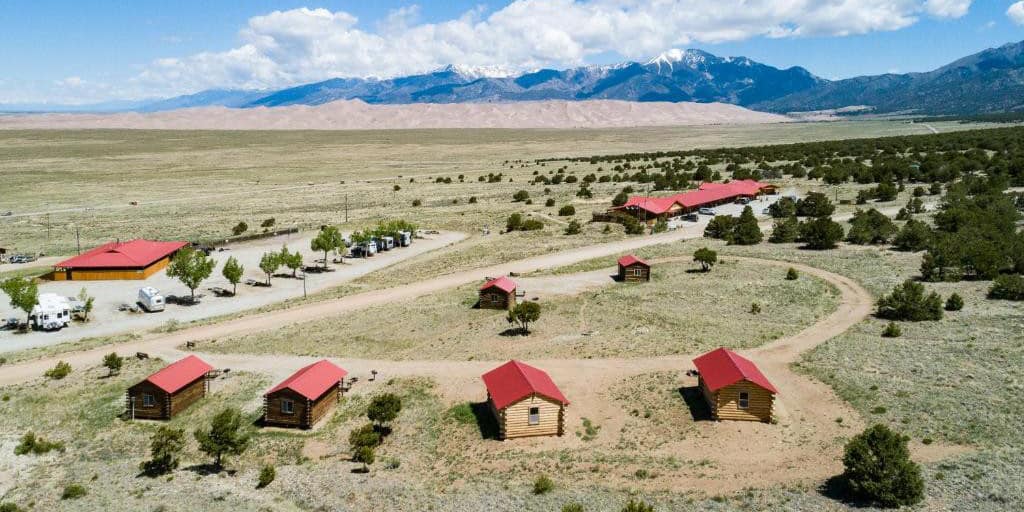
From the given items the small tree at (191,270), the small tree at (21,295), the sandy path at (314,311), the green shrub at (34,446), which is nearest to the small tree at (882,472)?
the green shrub at (34,446)

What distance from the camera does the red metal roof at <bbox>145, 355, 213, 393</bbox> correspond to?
3412cm

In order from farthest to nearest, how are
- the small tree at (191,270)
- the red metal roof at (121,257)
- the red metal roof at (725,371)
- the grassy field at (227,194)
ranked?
the grassy field at (227,194) → the red metal roof at (121,257) → the small tree at (191,270) → the red metal roof at (725,371)

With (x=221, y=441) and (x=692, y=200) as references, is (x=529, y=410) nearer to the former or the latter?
(x=221, y=441)

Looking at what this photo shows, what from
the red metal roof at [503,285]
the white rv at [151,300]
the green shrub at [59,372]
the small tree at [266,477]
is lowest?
the small tree at [266,477]

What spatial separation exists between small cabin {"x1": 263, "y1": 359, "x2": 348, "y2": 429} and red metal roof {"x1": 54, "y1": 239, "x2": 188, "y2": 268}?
37.9 meters

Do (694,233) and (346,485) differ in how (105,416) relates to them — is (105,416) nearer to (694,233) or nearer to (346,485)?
(346,485)

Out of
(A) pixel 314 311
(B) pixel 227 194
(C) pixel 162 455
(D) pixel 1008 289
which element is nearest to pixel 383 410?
(C) pixel 162 455

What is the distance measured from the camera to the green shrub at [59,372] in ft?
126

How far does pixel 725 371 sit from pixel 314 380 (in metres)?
19.9

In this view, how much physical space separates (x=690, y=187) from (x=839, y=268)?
6150 centimetres

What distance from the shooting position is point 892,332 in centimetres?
3856

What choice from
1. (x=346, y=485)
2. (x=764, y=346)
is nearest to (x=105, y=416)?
(x=346, y=485)

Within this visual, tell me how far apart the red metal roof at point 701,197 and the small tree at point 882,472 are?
6303 cm

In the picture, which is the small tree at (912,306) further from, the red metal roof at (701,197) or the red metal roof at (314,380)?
the red metal roof at (701,197)
